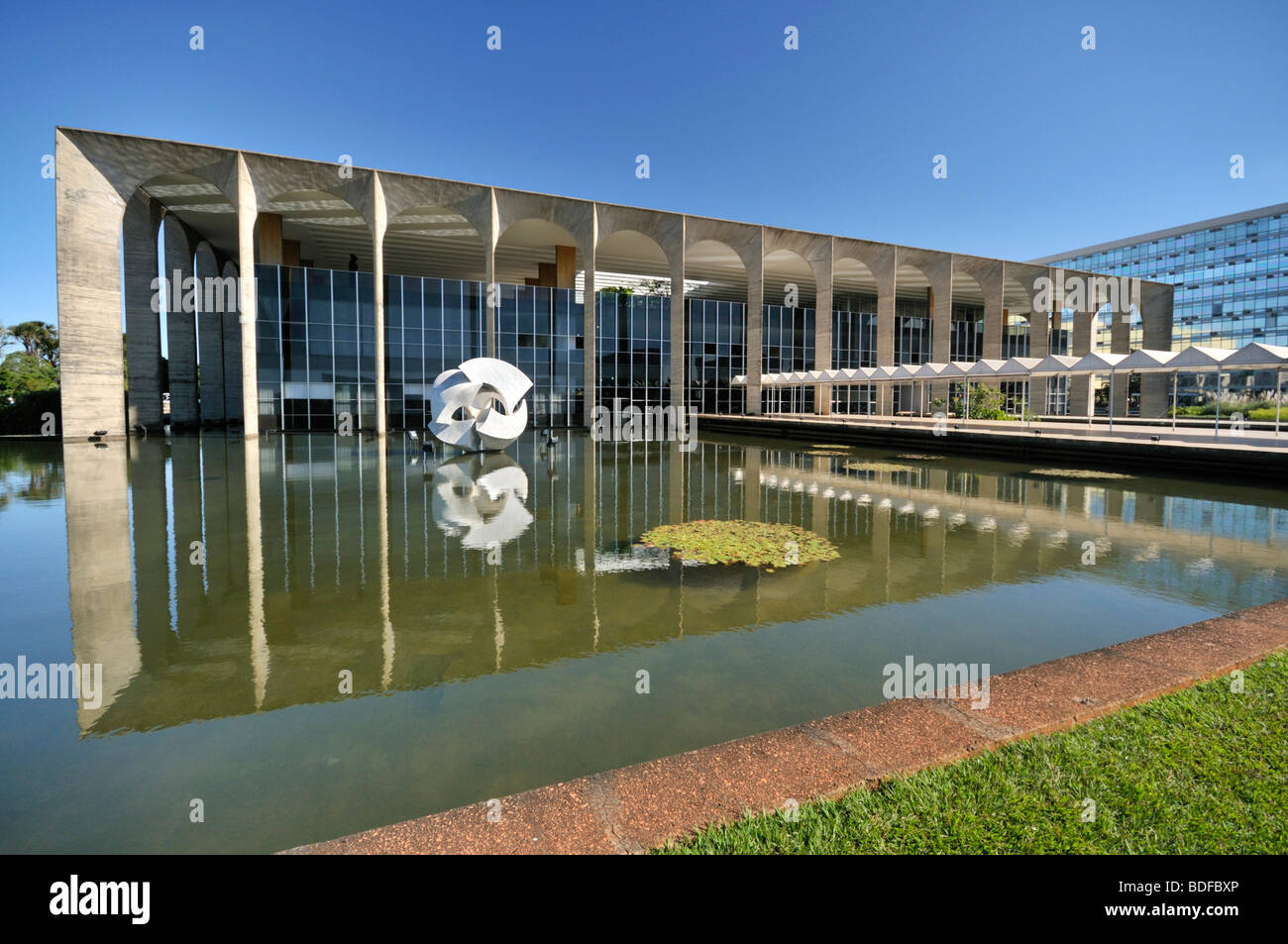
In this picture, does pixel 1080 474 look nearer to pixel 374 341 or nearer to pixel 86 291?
pixel 374 341

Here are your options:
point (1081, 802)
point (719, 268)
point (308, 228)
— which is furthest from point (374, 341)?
point (1081, 802)

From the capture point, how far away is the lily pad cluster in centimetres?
782

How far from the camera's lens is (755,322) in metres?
39.8

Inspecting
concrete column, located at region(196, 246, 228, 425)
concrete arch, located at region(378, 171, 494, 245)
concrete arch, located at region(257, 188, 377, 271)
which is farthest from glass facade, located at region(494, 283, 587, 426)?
concrete column, located at region(196, 246, 228, 425)

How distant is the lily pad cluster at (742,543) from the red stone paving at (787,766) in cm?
386

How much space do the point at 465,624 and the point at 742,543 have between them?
417cm

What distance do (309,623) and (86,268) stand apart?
89.9ft

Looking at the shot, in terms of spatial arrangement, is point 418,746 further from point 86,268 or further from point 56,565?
point 86,268

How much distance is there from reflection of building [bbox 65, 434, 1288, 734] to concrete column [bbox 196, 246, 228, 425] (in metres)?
23.6

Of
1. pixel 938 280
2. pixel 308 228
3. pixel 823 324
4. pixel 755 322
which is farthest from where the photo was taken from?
pixel 938 280

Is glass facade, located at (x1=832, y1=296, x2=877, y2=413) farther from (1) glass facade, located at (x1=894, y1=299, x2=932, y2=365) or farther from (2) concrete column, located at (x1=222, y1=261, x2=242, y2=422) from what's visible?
(2) concrete column, located at (x1=222, y1=261, x2=242, y2=422)

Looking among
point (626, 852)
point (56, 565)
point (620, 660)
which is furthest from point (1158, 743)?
point (56, 565)

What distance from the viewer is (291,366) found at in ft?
101

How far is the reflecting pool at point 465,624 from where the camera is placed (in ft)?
10.8
